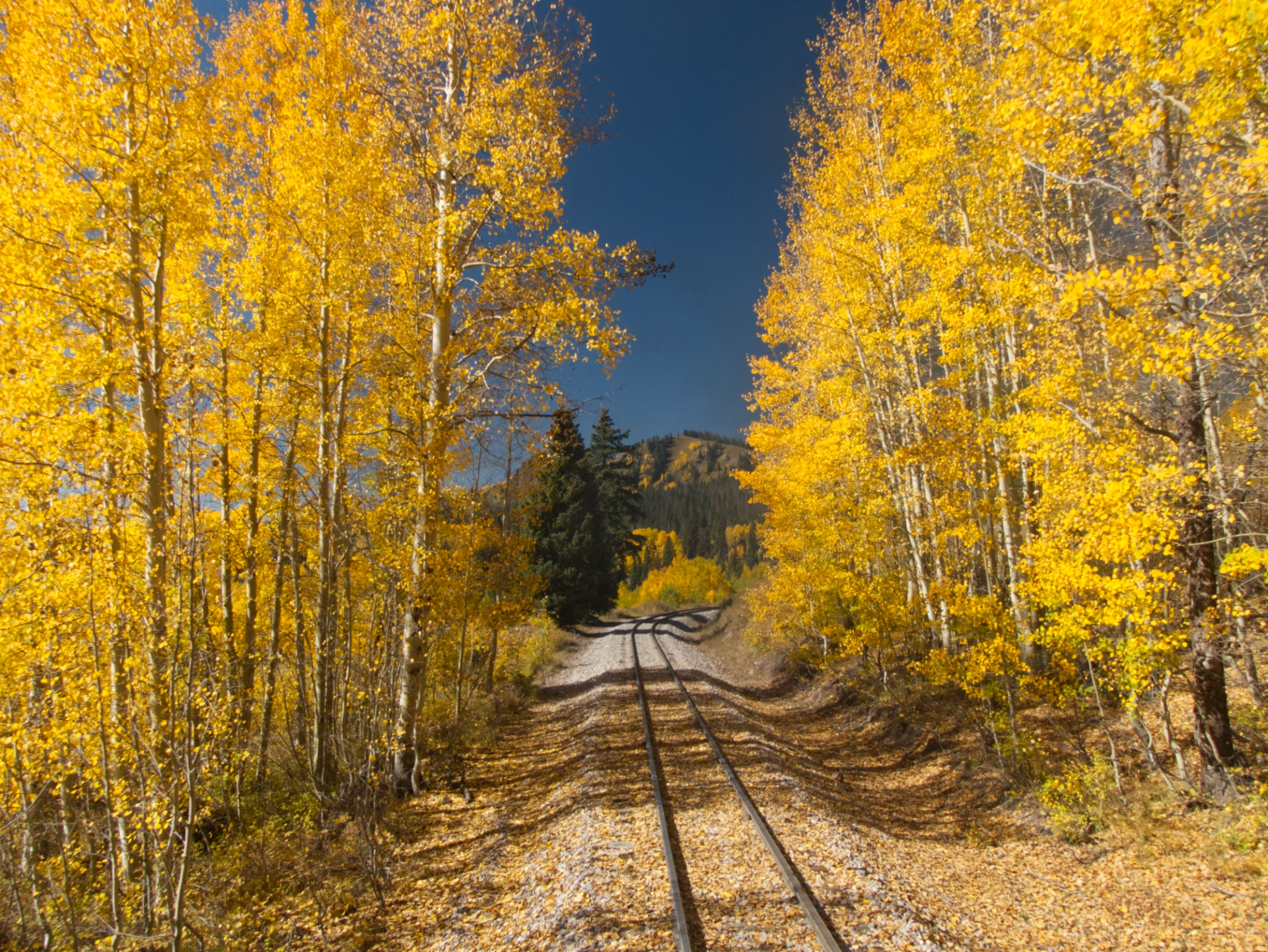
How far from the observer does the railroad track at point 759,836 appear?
12.7 feet

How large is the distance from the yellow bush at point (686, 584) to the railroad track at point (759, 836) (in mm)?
44109

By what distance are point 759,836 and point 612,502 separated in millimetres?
26295

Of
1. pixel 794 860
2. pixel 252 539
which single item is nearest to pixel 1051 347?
pixel 794 860

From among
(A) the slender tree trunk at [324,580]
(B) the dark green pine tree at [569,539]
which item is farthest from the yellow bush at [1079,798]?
(B) the dark green pine tree at [569,539]

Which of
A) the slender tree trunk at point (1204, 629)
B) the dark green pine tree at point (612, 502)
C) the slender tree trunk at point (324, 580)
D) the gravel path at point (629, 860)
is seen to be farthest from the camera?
the dark green pine tree at point (612, 502)

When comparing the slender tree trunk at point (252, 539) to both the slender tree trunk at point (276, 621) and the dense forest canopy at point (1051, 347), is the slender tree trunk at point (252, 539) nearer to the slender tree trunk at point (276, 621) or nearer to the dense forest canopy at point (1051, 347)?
the slender tree trunk at point (276, 621)

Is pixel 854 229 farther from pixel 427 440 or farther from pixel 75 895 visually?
pixel 75 895

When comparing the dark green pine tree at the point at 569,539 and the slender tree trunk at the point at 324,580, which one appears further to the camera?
the dark green pine tree at the point at 569,539

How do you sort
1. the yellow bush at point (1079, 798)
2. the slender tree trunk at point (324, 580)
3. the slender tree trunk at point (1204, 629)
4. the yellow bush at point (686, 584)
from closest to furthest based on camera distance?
the slender tree trunk at point (1204, 629), the yellow bush at point (1079, 798), the slender tree trunk at point (324, 580), the yellow bush at point (686, 584)

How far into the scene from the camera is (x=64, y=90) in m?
4.83

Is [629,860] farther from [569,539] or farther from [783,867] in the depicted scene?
[569,539]

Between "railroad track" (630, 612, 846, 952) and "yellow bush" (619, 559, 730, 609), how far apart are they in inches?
1737

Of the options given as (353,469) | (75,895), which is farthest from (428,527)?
(75,895)

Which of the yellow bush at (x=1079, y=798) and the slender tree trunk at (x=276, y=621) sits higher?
the slender tree trunk at (x=276, y=621)
